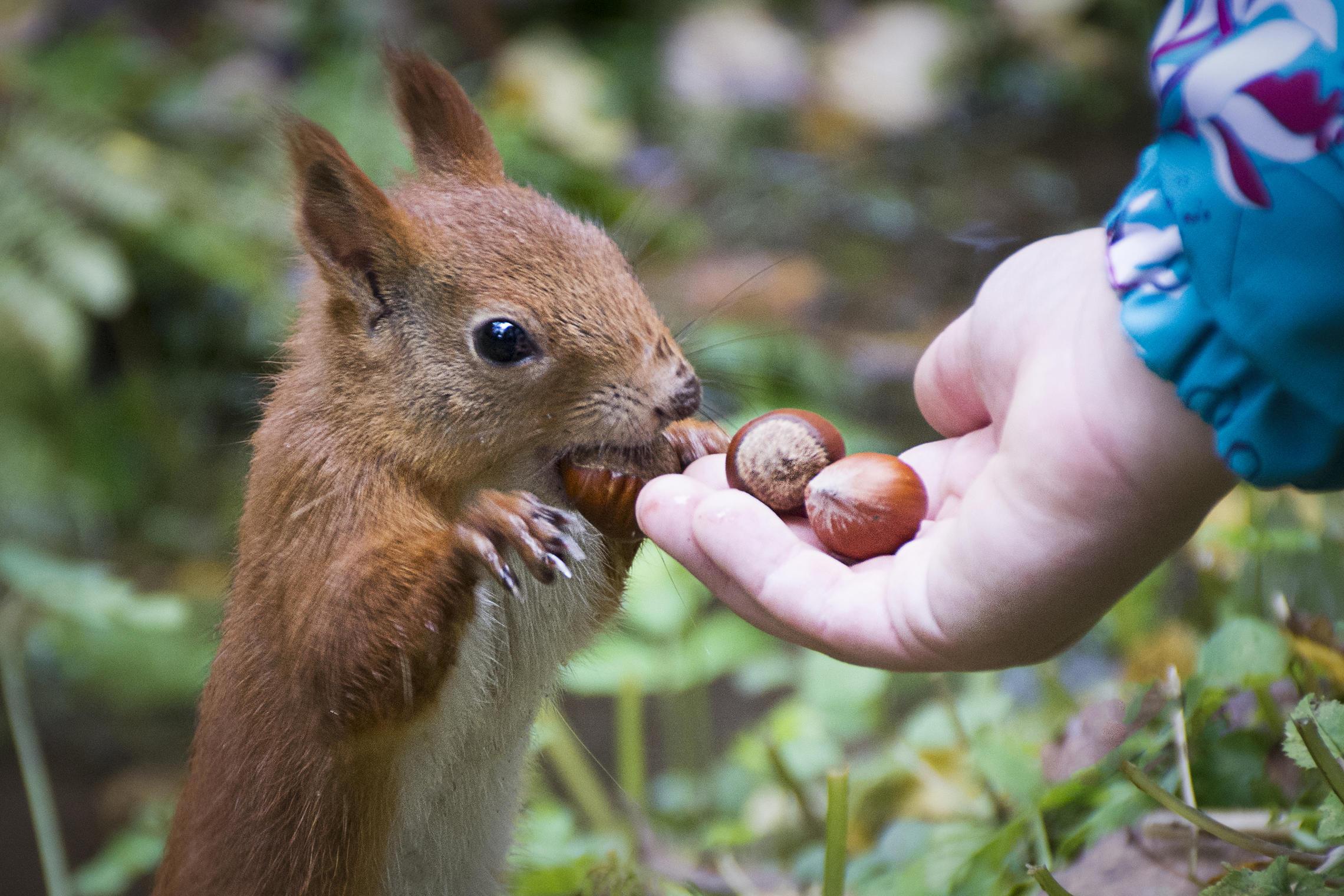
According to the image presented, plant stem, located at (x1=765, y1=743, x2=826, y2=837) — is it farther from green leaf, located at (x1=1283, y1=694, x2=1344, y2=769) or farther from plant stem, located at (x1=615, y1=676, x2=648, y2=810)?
green leaf, located at (x1=1283, y1=694, x2=1344, y2=769)

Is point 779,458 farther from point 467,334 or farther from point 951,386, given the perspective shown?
point 467,334

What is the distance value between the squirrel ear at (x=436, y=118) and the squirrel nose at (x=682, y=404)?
0.40 metres

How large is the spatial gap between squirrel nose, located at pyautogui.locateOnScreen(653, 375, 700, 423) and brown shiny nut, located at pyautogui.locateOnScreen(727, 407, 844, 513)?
0.07 meters

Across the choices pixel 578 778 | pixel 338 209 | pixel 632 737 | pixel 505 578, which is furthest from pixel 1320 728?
pixel 578 778

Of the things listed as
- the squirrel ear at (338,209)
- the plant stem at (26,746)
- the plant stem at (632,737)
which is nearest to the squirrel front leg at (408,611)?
the squirrel ear at (338,209)

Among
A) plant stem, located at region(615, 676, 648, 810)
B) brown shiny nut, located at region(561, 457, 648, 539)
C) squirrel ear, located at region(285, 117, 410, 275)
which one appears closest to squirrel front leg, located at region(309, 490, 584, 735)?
brown shiny nut, located at region(561, 457, 648, 539)

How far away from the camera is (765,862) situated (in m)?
2.12

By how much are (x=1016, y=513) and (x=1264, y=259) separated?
10.1 inches

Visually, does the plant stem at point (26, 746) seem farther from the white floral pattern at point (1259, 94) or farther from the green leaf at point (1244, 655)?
the white floral pattern at point (1259, 94)

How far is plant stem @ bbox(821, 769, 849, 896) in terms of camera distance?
1335 millimetres

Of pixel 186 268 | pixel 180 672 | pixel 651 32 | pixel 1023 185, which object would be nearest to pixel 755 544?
pixel 180 672

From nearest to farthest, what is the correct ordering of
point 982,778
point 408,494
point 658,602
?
point 408,494
point 982,778
point 658,602

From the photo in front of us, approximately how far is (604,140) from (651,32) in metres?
1.16

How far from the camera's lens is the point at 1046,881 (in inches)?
44.5
